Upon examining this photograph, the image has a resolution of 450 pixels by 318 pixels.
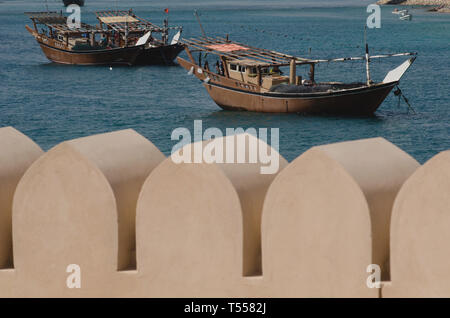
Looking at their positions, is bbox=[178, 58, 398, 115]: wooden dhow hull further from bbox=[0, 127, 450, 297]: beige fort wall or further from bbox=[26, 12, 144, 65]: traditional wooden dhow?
bbox=[0, 127, 450, 297]: beige fort wall

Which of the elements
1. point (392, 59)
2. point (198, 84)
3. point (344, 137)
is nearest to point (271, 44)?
point (392, 59)

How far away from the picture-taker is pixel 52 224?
698cm

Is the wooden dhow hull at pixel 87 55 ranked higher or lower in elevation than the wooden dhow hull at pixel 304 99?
higher

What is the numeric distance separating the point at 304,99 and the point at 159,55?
26448 millimetres

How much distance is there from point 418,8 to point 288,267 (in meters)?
145

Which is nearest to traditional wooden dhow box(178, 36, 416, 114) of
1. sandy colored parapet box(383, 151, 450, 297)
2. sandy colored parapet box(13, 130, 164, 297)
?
sandy colored parapet box(13, 130, 164, 297)

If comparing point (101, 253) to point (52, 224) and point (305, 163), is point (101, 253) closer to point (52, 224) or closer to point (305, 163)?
point (52, 224)

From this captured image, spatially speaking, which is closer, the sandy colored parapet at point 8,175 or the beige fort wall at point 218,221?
the beige fort wall at point 218,221

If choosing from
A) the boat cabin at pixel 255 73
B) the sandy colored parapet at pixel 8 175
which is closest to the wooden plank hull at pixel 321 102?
the boat cabin at pixel 255 73

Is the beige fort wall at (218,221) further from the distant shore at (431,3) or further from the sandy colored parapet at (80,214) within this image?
the distant shore at (431,3)

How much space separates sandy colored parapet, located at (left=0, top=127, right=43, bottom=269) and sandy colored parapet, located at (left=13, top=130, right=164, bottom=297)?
0.18 metres

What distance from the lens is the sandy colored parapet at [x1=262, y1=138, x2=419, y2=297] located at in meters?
6.04

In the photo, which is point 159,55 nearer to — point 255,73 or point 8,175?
point 255,73

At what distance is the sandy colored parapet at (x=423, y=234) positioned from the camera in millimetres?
5793
